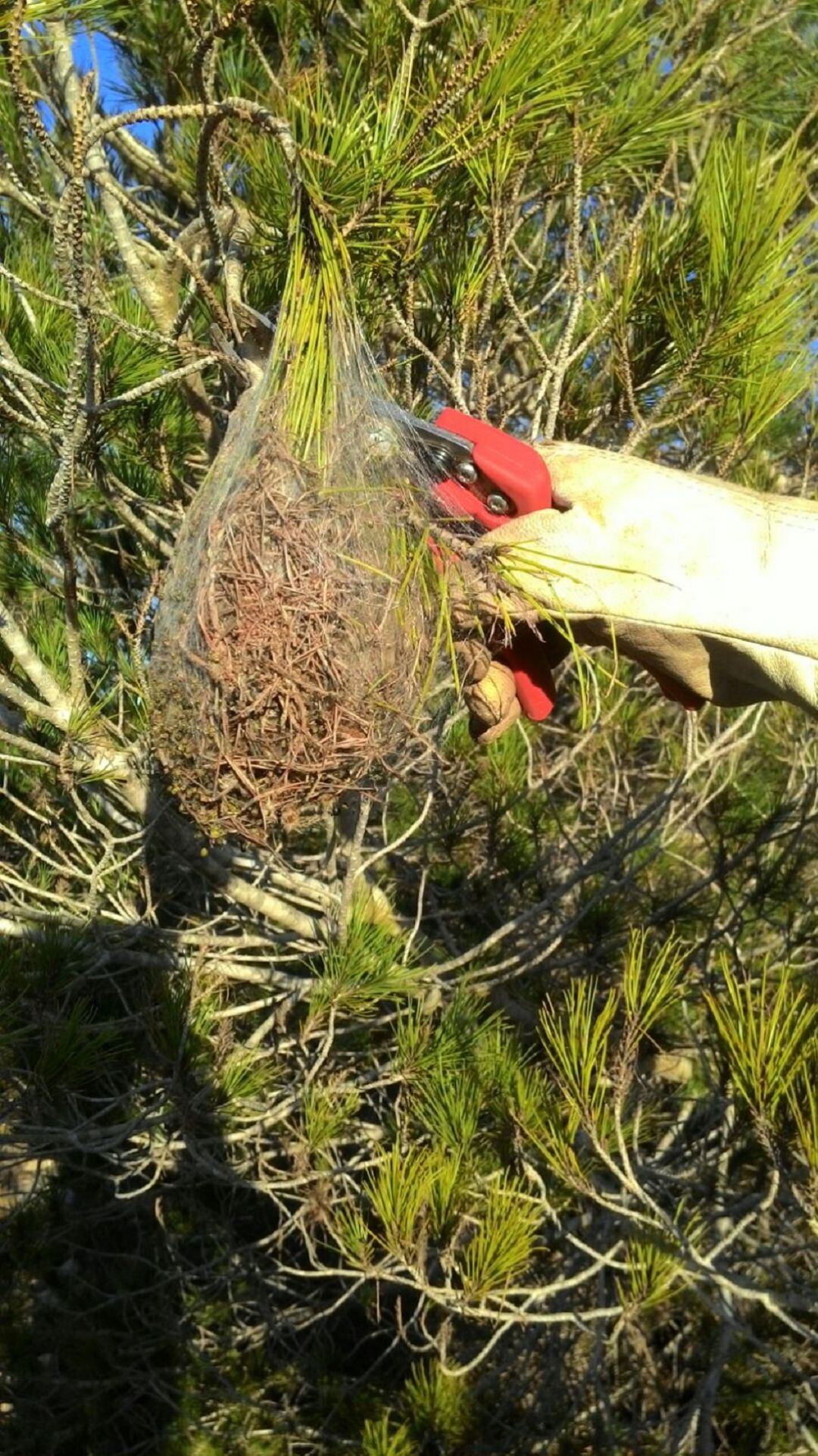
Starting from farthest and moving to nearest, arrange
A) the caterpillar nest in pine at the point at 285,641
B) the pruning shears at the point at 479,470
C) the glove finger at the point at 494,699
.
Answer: the glove finger at the point at 494,699, the pruning shears at the point at 479,470, the caterpillar nest in pine at the point at 285,641

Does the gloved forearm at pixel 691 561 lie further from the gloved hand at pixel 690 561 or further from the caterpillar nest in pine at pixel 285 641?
the caterpillar nest in pine at pixel 285 641

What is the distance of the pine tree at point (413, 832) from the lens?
1.15m

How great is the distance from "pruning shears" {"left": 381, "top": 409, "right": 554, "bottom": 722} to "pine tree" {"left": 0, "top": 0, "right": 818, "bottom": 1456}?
5.7 inches

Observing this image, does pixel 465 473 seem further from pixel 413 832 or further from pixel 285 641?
pixel 413 832

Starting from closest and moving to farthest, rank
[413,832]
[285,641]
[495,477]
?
[285,641]
[495,477]
[413,832]

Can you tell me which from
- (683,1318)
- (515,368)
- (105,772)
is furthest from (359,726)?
(683,1318)

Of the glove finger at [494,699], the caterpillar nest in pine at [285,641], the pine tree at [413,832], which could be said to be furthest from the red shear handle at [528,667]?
the caterpillar nest in pine at [285,641]

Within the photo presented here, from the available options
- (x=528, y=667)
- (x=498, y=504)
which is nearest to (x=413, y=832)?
(x=528, y=667)

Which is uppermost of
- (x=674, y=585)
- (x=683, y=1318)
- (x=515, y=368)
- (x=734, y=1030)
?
(x=674, y=585)

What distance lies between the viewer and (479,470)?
101 cm

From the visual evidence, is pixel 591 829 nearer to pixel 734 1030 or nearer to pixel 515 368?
pixel 515 368

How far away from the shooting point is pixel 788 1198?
5.13 feet

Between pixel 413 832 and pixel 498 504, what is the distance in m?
0.66

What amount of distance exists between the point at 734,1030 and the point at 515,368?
159 cm
